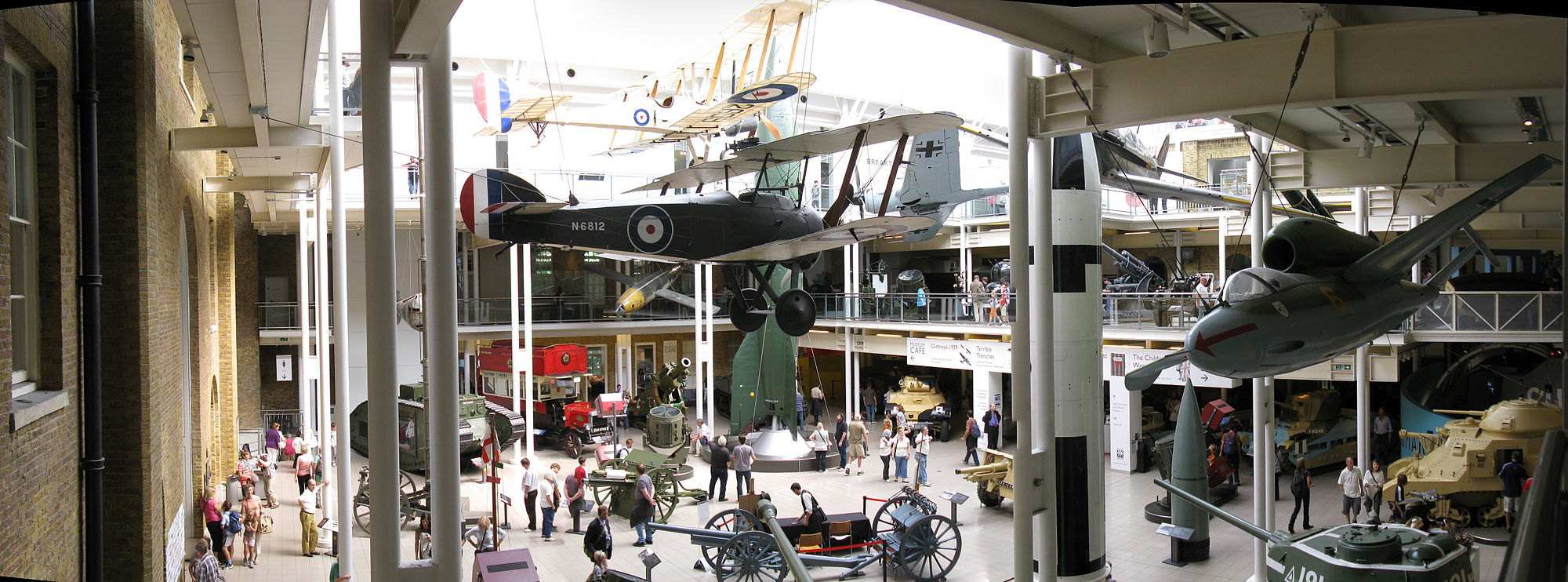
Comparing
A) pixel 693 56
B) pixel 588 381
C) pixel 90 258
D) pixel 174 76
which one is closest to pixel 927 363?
pixel 693 56

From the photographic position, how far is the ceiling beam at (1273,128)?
8.73m

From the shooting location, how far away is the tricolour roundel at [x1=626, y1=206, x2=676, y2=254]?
8.48 m

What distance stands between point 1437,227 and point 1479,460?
31.7 feet

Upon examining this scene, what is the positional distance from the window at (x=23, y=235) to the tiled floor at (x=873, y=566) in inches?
236

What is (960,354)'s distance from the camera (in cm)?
1953

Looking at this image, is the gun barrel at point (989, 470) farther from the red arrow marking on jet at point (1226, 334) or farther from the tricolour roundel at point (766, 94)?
the red arrow marking on jet at point (1226, 334)

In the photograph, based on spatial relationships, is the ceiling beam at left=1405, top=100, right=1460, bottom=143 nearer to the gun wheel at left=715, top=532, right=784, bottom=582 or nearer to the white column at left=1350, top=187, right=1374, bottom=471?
the white column at left=1350, top=187, right=1374, bottom=471

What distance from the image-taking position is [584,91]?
78.1 feet

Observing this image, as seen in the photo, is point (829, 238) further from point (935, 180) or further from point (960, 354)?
point (960, 354)

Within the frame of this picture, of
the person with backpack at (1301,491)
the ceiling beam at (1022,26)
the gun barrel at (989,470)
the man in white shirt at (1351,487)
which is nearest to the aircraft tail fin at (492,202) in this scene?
A: the ceiling beam at (1022,26)

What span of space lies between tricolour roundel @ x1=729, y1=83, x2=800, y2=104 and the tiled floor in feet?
19.6

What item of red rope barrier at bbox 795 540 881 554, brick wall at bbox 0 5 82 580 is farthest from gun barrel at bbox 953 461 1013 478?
brick wall at bbox 0 5 82 580

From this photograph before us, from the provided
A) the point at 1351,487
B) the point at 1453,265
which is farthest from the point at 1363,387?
the point at 1453,265

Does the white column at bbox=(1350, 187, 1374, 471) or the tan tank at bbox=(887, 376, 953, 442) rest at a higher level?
the white column at bbox=(1350, 187, 1374, 471)
